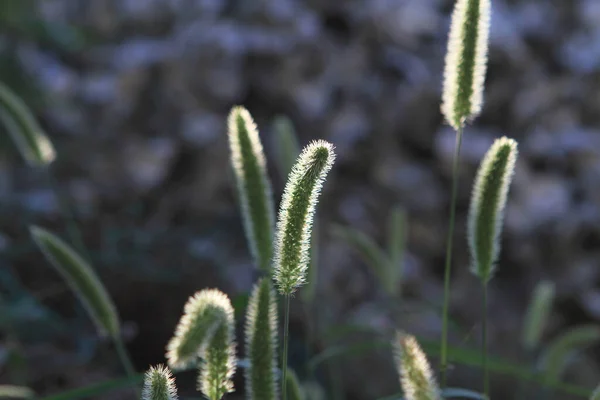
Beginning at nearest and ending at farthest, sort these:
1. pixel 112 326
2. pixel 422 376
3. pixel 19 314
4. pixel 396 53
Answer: pixel 422 376 < pixel 112 326 < pixel 19 314 < pixel 396 53

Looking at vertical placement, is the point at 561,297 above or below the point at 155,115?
below

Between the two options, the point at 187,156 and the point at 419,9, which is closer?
the point at 187,156

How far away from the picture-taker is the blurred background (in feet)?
10.9

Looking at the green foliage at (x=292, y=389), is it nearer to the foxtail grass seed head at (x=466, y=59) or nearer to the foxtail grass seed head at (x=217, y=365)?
the foxtail grass seed head at (x=217, y=365)

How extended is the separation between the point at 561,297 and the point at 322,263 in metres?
1.24

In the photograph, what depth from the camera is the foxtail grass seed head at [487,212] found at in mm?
A: 1338

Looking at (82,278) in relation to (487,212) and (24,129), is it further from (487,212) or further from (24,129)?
(487,212)

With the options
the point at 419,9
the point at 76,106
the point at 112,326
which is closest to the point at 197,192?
the point at 76,106

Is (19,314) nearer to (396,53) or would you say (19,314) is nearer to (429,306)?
(429,306)

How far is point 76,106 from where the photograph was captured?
3977 mm

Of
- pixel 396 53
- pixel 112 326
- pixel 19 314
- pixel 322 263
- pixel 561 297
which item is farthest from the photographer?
pixel 396 53

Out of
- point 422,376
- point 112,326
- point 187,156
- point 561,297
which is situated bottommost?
point 422,376

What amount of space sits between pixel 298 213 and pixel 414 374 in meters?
0.26

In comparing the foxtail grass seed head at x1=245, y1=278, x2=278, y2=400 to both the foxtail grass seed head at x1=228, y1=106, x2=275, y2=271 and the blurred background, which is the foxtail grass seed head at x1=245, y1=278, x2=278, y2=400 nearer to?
the foxtail grass seed head at x1=228, y1=106, x2=275, y2=271
